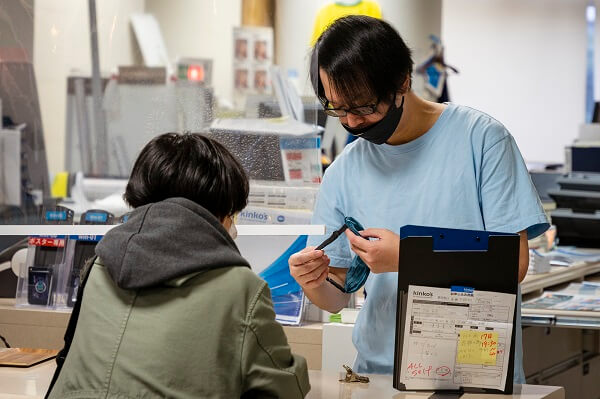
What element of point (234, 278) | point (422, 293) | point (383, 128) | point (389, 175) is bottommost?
point (422, 293)

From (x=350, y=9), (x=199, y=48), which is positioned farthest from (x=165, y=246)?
(x=350, y=9)

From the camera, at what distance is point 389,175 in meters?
2.17

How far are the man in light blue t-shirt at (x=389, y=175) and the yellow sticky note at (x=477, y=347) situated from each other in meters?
0.14

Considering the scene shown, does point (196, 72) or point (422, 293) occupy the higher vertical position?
point (196, 72)

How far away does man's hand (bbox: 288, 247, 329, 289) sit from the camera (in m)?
2.09

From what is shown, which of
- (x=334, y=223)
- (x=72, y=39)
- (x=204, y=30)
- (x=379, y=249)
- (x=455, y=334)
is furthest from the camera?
(x=204, y=30)

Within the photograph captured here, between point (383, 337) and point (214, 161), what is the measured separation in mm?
687

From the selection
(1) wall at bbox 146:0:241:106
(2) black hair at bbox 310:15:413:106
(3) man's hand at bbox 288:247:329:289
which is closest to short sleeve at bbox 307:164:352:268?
(3) man's hand at bbox 288:247:329:289

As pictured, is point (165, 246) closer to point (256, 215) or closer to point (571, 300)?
point (256, 215)

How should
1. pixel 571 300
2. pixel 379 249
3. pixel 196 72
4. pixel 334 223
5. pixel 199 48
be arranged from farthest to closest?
pixel 196 72 < pixel 199 48 < pixel 571 300 < pixel 334 223 < pixel 379 249

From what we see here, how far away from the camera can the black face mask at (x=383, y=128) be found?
2092 millimetres

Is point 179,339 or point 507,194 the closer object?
point 179,339

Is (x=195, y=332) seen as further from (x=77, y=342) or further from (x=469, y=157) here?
(x=469, y=157)

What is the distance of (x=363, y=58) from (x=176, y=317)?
2.46ft
